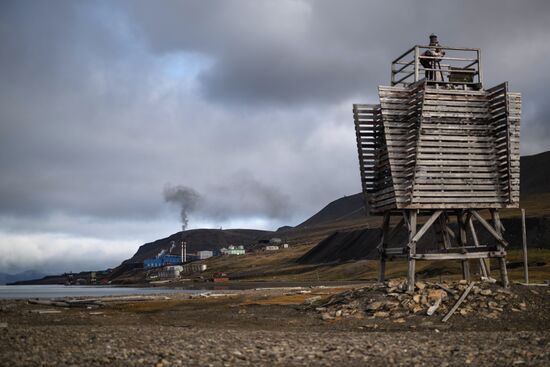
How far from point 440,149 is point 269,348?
1590 cm

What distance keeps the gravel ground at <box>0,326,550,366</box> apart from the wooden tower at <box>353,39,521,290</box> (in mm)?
8699

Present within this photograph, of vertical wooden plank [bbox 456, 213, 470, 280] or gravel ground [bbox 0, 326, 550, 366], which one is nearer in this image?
gravel ground [bbox 0, 326, 550, 366]

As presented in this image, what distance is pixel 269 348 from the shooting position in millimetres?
18375

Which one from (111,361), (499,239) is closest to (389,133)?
(499,239)

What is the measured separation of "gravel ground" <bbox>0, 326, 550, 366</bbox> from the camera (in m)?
16.0

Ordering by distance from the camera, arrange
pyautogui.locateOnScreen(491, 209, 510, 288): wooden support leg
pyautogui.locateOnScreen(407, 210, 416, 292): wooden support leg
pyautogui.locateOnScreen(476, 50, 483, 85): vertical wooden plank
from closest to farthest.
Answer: pyautogui.locateOnScreen(407, 210, 416, 292): wooden support leg → pyautogui.locateOnScreen(491, 209, 510, 288): wooden support leg → pyautogui.locateOnScreen(476, 50, 483, 85): vertical wooden plank

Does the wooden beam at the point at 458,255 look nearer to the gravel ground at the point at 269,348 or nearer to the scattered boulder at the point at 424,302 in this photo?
the scattered boulder at the point at 424,302

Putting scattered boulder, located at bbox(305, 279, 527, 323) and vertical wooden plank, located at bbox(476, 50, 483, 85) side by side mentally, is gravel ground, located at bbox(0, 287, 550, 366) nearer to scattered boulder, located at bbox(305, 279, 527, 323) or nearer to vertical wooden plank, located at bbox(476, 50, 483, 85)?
scattered boulder, located at bbox(305, 279, 527, 323)

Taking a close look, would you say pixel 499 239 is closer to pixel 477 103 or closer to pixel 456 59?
pixel 477 103

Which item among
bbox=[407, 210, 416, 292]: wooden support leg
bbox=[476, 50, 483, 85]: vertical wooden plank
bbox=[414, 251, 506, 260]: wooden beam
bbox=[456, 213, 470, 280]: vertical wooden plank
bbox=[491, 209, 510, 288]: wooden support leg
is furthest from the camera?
bbox=[456, 213, 470, 280]: vertical wooden plank

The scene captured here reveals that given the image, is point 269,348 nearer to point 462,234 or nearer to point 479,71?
point 462,234

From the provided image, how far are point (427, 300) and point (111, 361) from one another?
16340 millimetres

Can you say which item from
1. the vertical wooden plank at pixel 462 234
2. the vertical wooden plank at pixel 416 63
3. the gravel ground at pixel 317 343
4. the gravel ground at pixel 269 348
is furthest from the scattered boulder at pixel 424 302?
the vertical wooden plank at pixel 416 63

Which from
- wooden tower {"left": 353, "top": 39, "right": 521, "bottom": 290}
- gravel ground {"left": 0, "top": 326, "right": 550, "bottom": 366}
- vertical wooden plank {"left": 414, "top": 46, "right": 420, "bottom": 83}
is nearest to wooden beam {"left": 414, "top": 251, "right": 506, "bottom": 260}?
wooden tower {"left": 353, "top": 39, "right": 521, "bottom": 290}
